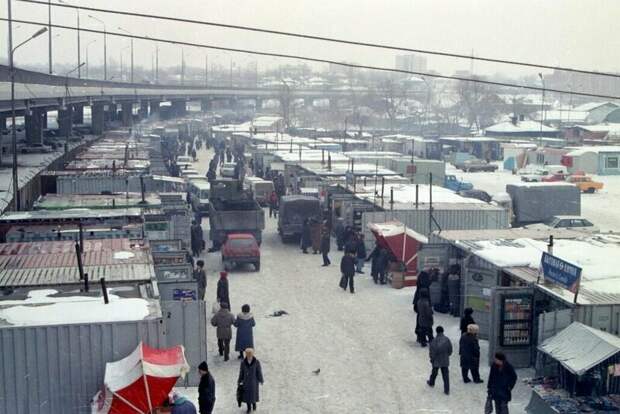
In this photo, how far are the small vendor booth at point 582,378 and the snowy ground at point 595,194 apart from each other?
1760cm

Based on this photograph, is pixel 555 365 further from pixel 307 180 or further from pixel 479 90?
pixel 479 90

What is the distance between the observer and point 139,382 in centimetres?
870

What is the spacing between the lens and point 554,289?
12.8 meters

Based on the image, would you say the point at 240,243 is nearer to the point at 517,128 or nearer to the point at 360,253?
the point at 360,253

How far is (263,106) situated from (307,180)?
499 ft

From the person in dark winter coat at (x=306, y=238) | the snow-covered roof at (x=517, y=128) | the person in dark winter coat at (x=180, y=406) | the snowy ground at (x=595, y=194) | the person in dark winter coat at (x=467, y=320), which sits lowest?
the snowy ground at (x=595, y=194)

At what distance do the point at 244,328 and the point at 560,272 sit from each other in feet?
15.3

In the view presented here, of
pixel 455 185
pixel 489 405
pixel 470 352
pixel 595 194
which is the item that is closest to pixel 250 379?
pixel 489 405

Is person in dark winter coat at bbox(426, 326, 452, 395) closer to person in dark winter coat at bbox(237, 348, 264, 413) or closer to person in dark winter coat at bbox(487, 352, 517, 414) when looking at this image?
person in dark winter coat at bbox(487, 352, 517, 414)

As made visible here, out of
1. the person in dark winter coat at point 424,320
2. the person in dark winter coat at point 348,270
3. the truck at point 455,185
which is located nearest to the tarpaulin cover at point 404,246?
the person in dark winter coat at point 348,270

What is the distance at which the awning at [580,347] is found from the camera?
10734mm

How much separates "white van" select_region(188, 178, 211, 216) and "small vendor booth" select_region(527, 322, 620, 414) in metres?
18.4

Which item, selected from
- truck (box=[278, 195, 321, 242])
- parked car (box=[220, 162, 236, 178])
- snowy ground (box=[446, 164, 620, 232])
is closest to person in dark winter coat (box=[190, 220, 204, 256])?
truck (box=[278, 195, 321, 242])

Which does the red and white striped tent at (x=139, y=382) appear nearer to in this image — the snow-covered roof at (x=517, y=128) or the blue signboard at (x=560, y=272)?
the blue signboard at (x=560, y=272)
